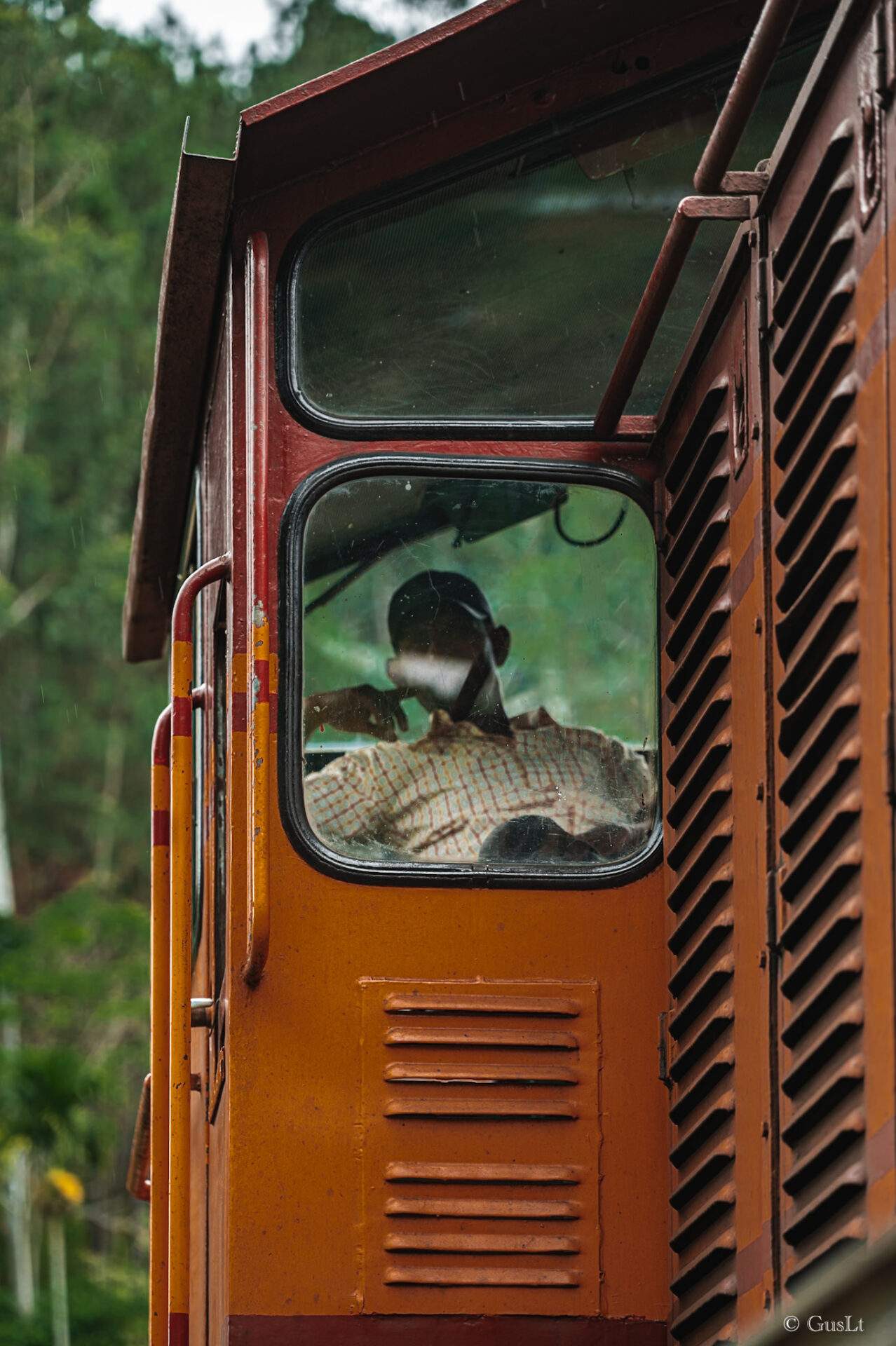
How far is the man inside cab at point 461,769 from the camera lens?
2.96m

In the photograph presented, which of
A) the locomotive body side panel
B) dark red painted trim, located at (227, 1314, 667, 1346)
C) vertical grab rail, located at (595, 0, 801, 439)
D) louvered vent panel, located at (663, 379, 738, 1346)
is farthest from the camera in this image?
dark red painted trim, located at (227, 1314, 667, 1346)

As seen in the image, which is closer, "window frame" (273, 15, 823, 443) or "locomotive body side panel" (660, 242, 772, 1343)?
"locomotive body side panel" (660, 242, 772, 1343)

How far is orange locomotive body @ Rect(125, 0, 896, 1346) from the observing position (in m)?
2.31

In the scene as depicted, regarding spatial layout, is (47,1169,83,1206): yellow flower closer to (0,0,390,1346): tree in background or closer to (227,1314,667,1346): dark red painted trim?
(0,0,390,1346): tree in background

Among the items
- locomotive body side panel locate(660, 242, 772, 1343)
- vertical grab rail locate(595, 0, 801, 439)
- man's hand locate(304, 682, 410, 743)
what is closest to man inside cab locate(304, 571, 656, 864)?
man's hand locate(304, 682, 410, 743)

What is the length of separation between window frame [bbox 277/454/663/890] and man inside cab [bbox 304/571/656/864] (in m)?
0.02

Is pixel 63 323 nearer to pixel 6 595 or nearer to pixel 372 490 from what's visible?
pixel 6 595

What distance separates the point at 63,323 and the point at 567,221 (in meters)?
19.1

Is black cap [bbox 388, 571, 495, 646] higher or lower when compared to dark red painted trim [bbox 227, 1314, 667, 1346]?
higher

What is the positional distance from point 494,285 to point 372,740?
837 millimetres

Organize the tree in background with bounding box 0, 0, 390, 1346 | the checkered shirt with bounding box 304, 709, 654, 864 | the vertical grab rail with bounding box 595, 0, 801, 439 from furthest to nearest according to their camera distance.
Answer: the tree in background with bounding box 0, 0, 390, 1346, the checkered shirt with bounding box 304, 709, 654, 864, the vertical grab rail with bounding box 595, 0, 801, 439

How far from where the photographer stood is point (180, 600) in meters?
3.05

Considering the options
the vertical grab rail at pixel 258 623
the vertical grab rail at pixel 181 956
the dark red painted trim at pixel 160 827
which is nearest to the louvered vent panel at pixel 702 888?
the vertical grab rail at pixel 258 623

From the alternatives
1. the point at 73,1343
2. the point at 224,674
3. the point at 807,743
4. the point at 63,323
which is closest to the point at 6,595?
the point at 63,323
